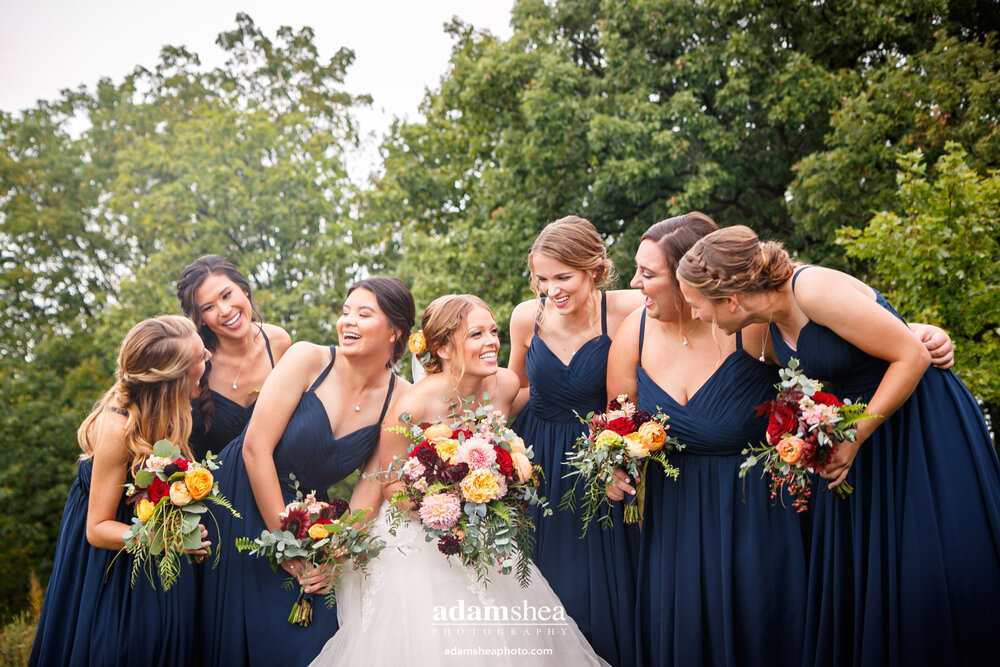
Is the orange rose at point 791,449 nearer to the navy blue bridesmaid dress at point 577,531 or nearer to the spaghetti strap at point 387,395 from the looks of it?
the navy blue bridesmaid dress at point 577,531

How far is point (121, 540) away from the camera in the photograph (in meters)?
4.27

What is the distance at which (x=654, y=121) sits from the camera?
12.8m

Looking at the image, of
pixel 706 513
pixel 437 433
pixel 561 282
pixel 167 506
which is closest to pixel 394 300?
pixel 437 433

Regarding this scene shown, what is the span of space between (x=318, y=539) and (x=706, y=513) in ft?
7.65

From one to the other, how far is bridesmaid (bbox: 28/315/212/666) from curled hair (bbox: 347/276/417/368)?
1.20 meters

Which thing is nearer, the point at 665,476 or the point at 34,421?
the point at 665,476

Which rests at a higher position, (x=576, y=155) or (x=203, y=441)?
(x=576, y=155)

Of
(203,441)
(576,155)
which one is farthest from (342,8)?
(203,441)

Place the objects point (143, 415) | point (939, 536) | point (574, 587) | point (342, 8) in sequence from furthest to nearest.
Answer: point (342, 8)
point (574, 587)
point (143, 415)
point (939, 536)

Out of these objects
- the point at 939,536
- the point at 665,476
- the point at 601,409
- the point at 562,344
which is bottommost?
the point at 939,536

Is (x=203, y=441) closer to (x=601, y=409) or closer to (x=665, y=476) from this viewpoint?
(x=601, y=409)

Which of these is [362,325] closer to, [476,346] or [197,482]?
[476,346]

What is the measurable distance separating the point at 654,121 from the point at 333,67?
1772 centimetres

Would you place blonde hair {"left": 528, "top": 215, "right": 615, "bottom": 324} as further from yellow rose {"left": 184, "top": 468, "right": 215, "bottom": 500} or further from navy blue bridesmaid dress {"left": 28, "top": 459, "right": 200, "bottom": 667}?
navy blue bridesmaid dress {"left": 28, "top": 459, "right": 200, "bottom": 667}
